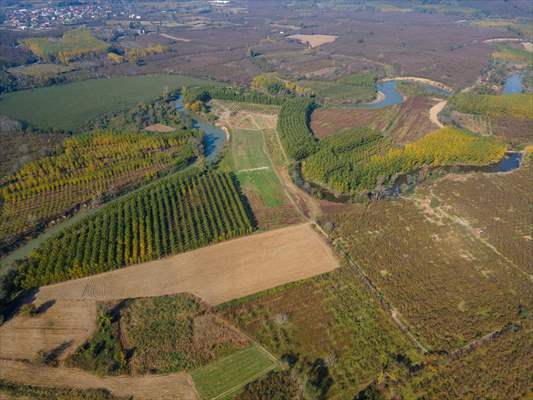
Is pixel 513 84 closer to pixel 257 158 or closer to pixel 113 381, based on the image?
pixel 257 158

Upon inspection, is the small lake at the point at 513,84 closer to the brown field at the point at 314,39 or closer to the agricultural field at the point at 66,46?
the brown field at the point at 314,39

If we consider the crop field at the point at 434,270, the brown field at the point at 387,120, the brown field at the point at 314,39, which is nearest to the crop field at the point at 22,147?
the brown field at the point at 387,120

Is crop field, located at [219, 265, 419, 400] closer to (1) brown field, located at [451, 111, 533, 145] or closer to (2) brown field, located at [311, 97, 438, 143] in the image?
(2) brown field, located at [311, 97, 438, 143]

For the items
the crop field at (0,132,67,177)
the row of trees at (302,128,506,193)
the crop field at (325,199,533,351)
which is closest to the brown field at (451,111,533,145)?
the row of trees at (302,128,506,193)

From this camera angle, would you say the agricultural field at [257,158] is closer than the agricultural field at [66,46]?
Yes

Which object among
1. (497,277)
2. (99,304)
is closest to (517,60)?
(497,277)

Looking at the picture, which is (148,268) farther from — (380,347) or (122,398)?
(380,347)

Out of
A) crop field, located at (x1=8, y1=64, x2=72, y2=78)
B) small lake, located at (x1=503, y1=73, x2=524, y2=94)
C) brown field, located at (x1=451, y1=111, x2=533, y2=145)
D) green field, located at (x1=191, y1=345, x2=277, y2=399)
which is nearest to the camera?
green field, located at (x1=191, y1=345, x2=277, y2=399)
